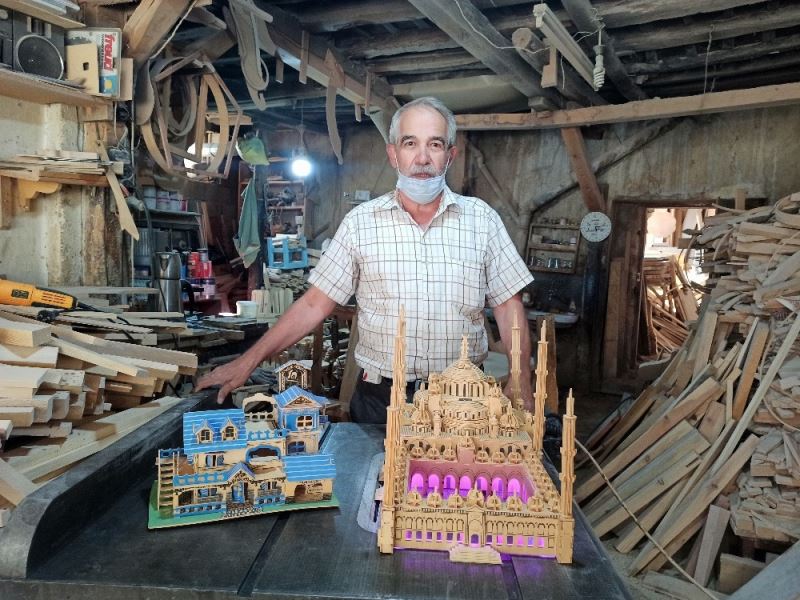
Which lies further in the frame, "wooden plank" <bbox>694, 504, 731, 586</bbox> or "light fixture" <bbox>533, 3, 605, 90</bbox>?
"light fixture" <bbox>533, 3, 605, 90</bbox>

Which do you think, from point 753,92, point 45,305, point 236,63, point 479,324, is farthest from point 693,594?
point 236,63

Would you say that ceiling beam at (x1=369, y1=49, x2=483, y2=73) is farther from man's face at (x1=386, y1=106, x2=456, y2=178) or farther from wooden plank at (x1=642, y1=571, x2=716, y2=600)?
wooden plank at (x1=642, y1=571, x2=716, y2=600)

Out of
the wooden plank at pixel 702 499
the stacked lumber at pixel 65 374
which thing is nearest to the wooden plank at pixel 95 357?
the stacked lumber at pixel 65 374

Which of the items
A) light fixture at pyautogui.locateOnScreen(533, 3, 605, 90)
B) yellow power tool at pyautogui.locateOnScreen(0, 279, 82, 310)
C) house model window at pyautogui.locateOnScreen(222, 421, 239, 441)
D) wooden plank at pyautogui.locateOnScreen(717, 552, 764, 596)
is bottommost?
wooden plank at pyautogui.locateOnScreen(717, 552, 764, 596)

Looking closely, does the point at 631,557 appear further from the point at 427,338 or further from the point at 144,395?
the point at 144,395

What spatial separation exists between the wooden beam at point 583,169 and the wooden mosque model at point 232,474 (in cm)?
617

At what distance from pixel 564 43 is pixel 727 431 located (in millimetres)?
3145

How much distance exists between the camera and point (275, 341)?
2615 millimetres

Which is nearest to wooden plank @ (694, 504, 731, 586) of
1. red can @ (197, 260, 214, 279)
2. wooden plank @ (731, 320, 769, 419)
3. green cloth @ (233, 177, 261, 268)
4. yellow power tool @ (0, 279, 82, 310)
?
wooden plank @ (731, 320, 769, 419)

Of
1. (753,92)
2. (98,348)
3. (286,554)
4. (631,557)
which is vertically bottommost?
(631,557)

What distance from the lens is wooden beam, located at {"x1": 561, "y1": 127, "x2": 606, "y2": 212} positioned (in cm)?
711

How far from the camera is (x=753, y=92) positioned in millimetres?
5625

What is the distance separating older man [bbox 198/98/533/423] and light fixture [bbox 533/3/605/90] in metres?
1.96

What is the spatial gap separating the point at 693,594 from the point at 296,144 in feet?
26.3
